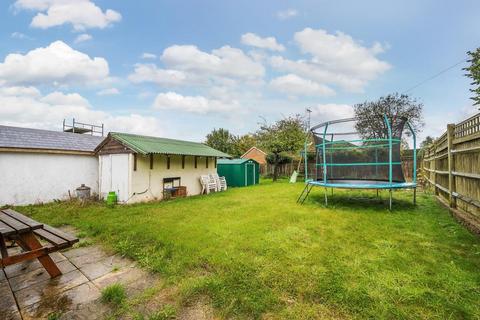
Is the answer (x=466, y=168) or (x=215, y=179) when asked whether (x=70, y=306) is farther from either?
(x=215, y=179)

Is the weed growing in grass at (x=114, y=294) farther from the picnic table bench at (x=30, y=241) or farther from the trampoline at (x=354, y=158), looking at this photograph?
the trampoline at (x=354, y=158)

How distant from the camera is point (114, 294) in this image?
2.30m

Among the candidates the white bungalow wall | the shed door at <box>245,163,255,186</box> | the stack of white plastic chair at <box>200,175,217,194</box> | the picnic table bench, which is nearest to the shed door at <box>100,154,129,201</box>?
the white bungalow wall

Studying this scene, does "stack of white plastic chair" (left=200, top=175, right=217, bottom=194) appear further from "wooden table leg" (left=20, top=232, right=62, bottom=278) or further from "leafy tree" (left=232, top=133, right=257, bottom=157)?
"leafy tree" (left=232, top=133, right=257, bottom=157)

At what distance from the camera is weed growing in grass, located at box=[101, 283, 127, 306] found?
7.27 ft

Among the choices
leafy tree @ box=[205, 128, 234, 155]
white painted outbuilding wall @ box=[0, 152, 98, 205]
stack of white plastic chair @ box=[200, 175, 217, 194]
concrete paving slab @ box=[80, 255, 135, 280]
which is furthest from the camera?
leafy tree @ box=[205, 128, 234, 155]

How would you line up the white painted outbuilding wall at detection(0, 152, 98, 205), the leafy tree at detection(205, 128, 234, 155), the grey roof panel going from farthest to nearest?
1. the leafy tree at detection(205, 128, 234, 155)
2. the grey roof panel
3. the white painted outbuilding wall at detection(0, 152, 98, 205)

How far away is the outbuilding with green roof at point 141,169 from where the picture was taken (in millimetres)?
8414

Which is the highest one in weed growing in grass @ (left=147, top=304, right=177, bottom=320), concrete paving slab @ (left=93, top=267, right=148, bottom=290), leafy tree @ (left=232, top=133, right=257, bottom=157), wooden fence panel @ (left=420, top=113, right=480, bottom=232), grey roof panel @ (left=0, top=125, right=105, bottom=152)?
leafy tree @ (left=232, top=133, right=257, bottom=157)

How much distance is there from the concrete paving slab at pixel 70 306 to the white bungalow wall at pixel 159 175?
645 cm

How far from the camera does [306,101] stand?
25.0 m

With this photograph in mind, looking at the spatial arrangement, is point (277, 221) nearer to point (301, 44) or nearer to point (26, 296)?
point (26, 296)

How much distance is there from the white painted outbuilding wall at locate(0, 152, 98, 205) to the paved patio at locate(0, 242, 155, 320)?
6742mm

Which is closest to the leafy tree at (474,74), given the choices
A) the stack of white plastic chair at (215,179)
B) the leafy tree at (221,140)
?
the stack of white plastic chair at (215,179)
